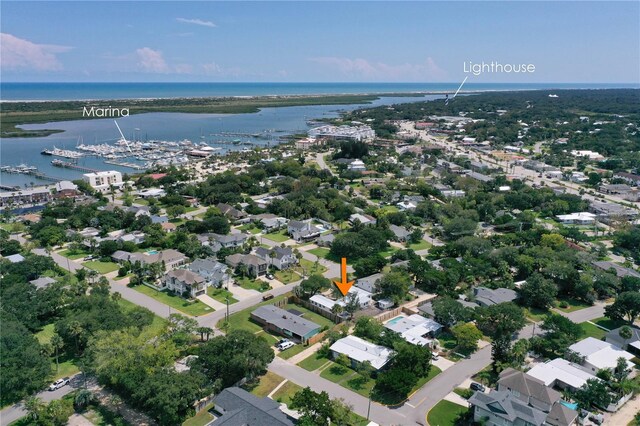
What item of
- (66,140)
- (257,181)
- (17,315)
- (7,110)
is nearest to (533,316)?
(17,315)

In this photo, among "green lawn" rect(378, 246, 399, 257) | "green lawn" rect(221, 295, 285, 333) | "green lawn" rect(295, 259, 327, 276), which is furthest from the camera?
"green lawn" rect(378, 246, 399, 257)

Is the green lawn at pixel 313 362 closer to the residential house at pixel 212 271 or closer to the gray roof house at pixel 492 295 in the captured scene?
the residential house at pixel 212 271

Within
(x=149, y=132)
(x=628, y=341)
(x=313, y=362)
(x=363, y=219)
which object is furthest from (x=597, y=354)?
(x=149, y=132)

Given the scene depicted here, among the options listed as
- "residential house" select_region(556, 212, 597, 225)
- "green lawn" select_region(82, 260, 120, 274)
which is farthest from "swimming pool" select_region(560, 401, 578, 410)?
"residential house" select_region(556, 212, 597, 225)

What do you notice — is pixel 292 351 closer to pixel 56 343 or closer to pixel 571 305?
pixel 56 343

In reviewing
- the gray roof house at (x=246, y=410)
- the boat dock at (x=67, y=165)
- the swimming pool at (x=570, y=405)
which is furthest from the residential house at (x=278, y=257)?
the boat dock at (x=67, y=165)

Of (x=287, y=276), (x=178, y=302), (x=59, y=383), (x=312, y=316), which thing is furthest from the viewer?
(x=287, y=276)

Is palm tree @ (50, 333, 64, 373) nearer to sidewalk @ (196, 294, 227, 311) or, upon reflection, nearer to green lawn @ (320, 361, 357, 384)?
sidewalk @ (196, 294, 227, 311)
